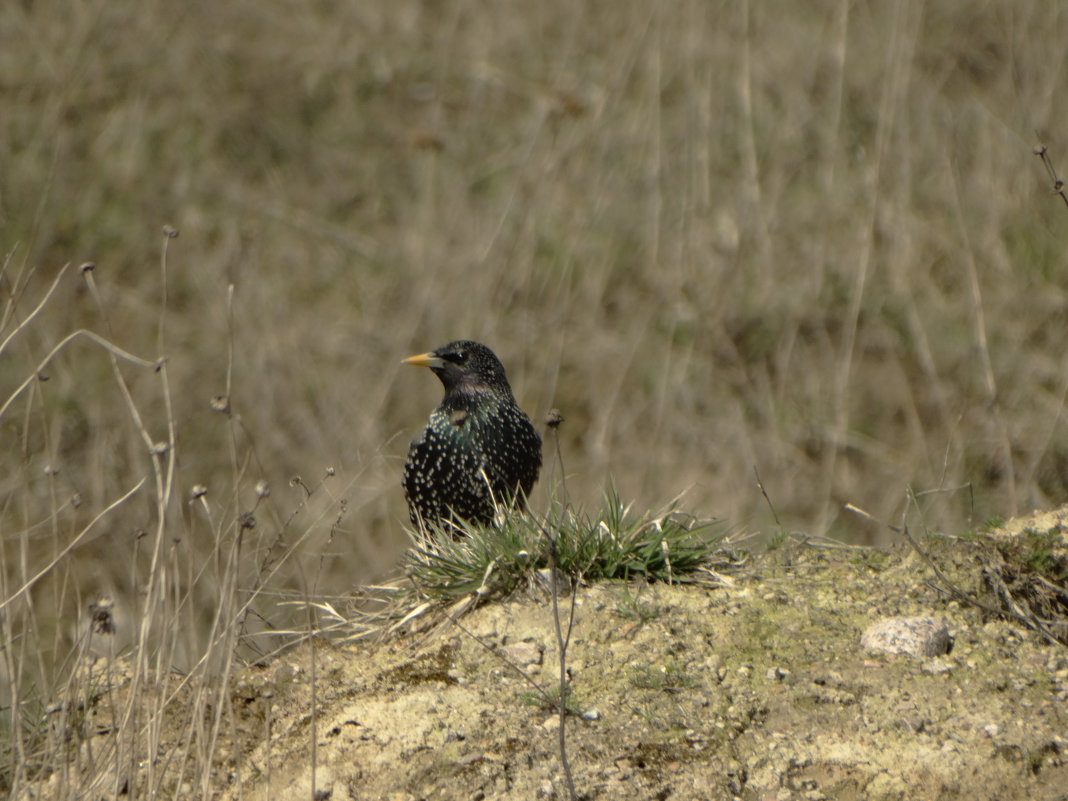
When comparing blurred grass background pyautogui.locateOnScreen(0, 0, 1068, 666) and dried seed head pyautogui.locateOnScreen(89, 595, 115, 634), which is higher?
dried seed head pyautogui.locateOnScreen(89, 595, 115, 634)

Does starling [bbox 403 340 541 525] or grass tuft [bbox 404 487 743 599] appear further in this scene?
starling [bbox 403 340 541 525]

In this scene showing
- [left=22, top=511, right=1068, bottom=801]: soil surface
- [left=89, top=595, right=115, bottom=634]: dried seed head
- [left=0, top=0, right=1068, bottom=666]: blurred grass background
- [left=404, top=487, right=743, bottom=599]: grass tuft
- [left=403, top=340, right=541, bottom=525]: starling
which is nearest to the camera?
[left=89, top=595, right=115, bottom=634]: dried seed head

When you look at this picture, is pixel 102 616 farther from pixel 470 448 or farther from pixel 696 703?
pixel 470 448

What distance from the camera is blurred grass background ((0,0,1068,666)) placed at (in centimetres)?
860

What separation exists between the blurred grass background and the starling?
7.78 feet

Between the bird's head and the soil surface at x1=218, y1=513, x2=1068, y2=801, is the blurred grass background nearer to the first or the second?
the bird's head

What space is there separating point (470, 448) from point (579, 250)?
468 cm

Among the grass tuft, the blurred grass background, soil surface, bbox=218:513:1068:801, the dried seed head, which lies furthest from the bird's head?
the dried seed head

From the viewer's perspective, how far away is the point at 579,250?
9.67 metres

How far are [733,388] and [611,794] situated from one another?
6.19 metres

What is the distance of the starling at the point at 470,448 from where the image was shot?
16.8 ft

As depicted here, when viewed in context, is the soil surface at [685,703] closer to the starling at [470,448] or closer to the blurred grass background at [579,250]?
the starling at [470,448]

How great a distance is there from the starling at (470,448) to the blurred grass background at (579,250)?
237 centimetres

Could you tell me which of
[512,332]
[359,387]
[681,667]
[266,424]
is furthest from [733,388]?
[681,667]
